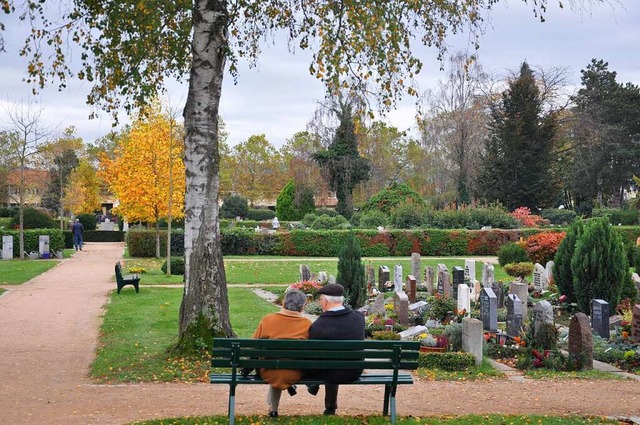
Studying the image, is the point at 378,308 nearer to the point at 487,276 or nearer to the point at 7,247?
the point at 487,276

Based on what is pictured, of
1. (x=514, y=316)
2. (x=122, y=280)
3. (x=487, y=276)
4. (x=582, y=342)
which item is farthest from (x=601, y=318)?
(x=122, y=280)

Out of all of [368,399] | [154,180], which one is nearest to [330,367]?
[368,399]

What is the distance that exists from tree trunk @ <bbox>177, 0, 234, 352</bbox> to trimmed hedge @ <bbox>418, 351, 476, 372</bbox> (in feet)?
9.49

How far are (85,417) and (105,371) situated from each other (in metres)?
2.54

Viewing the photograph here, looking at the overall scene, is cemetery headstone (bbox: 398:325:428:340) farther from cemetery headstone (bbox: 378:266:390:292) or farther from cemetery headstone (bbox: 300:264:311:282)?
cemetery headstone (bbox: 300:264:311:282)

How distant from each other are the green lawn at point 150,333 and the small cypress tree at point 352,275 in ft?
6.15

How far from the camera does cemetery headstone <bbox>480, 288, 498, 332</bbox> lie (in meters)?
12.9

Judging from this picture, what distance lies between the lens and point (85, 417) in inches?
295

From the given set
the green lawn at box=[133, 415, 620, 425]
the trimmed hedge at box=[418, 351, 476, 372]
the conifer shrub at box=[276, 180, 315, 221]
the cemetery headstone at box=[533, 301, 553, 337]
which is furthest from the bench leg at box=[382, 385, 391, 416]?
the conifer shrub at box=[276, 180, 315, 221]

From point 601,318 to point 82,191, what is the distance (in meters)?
52.9

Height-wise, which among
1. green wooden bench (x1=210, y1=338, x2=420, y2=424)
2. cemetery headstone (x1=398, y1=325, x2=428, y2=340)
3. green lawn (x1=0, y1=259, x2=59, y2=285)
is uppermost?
green wooden bench (x1=210, y1=338, x2=420, y2=424)

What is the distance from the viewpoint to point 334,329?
708 cm

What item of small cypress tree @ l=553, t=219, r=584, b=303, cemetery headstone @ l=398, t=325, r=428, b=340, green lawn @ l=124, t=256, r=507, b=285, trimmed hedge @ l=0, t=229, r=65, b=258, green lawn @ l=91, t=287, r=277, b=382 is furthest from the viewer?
trimmed hedge @ l=0, t=229, r=65, b=258

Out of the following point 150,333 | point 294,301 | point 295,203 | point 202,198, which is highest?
point 295,203
